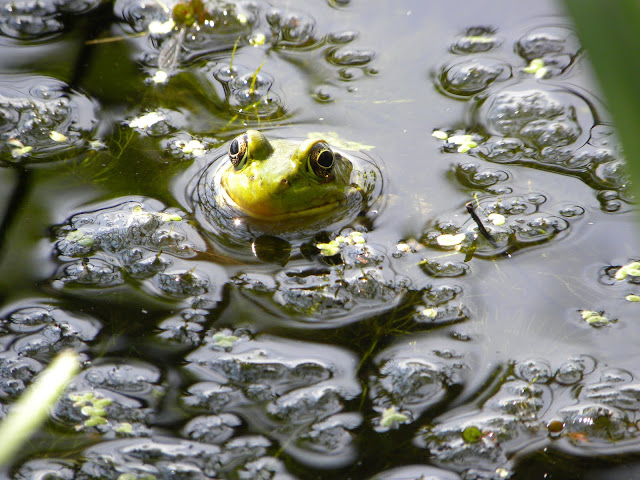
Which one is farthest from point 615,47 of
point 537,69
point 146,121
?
point 537,69

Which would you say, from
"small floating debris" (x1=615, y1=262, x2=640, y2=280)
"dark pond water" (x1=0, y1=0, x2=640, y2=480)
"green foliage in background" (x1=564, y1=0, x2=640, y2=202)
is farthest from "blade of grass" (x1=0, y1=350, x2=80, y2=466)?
"small floating debris" (x1=615, y1=262, x2=640, y2=280)

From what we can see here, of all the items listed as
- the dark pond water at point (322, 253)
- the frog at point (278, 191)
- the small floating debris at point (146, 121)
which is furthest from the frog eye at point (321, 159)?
the small floating debris at point (146, 121)

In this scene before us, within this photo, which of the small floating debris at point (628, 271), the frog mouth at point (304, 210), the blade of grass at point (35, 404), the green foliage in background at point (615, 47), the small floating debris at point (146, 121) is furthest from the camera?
the small floating debris at point (146, 121)

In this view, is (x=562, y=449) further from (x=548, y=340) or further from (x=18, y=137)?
(x=18, y=137)

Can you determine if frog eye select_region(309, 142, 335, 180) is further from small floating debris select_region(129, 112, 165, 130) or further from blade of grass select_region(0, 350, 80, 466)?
blade of grass select_region(0, 350, 80, 466)

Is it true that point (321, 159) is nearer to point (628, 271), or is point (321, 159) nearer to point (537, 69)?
point (628, 271)

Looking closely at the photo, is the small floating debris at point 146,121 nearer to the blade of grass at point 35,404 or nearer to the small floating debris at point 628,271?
the blade of grass at point 35,404

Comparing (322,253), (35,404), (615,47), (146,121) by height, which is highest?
(615,47)
